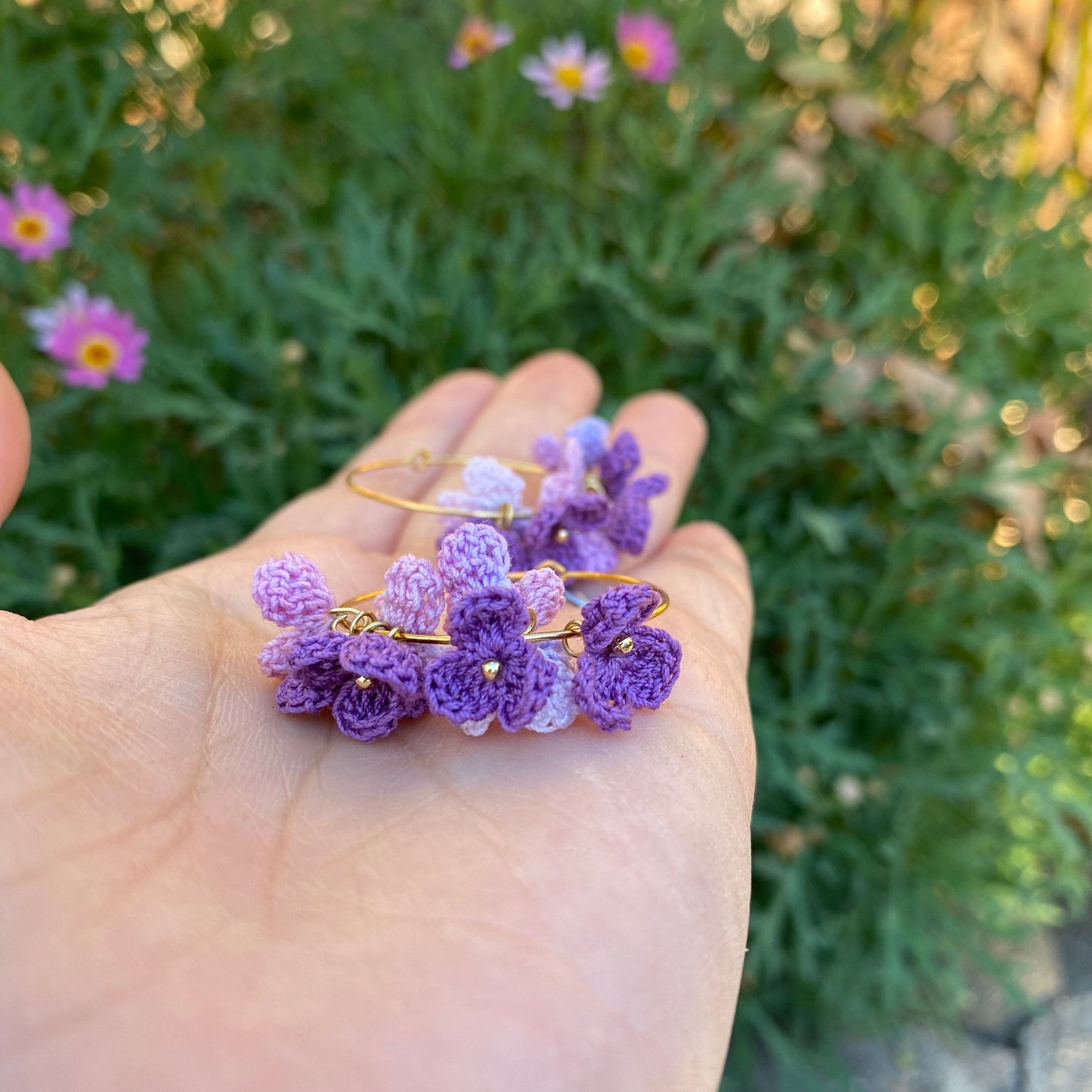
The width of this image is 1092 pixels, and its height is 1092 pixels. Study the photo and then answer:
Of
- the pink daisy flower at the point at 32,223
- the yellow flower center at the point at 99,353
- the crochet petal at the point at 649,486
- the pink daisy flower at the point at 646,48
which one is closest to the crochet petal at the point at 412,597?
the crochet petal at the point at 649,486

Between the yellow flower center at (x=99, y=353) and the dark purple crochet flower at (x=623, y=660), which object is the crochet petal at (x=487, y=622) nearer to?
the dark purple crochet flower at (x=623, y=660)

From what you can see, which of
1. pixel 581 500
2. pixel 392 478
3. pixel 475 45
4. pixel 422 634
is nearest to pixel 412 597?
pixel 422 634

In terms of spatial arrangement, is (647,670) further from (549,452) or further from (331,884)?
(549,452)

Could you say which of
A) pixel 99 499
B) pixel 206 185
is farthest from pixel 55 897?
pixel 206 185

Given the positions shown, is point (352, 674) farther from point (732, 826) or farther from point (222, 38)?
point (222, 38)

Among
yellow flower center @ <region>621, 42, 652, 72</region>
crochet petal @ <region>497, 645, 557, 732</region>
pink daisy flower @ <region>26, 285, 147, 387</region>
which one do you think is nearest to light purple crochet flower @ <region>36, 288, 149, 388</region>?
pink daisy flower @ <region>26, 285, 147, 387</region>

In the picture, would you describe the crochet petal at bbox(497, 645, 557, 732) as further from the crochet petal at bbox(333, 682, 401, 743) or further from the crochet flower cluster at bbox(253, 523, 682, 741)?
the crochet petal at bbox(333, 682, 401, 743)
